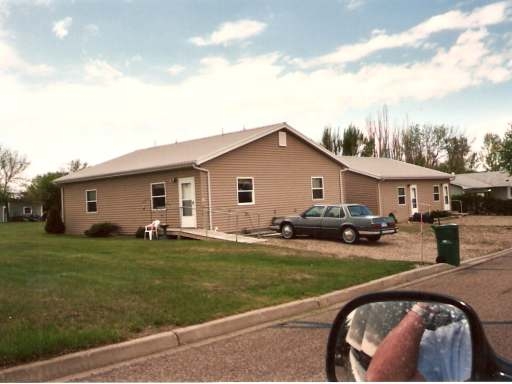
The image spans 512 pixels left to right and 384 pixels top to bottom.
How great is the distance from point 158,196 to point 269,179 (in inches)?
209

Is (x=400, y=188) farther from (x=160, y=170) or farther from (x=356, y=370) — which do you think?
(x=356, y=370)

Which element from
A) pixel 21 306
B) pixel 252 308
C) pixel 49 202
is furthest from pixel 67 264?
pixel 49 202

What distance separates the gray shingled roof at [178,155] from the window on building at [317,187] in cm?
152

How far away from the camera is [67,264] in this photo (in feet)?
39.6

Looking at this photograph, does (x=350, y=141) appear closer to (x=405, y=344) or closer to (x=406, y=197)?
(x=406, y=197)

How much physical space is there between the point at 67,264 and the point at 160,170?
1240 centimetres

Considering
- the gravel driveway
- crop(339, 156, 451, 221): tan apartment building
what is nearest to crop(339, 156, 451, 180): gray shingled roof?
crop(339, 156, 451, 221): tan apartment building

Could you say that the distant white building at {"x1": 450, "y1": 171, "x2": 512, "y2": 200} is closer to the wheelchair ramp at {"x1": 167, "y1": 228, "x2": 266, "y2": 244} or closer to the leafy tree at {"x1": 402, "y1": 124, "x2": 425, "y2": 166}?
the leafy tree at {"x1": 402, "y1": 124, "x2": 425, "y2": 166}

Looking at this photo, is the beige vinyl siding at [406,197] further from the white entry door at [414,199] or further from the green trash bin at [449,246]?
the green trash bin at [449,246]

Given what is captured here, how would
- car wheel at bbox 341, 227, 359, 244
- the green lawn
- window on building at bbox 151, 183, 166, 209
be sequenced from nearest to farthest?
the green lawn, car wheel at bbox 341, 227, 359, 244, window on building at bbox 151, 183, 166, 209

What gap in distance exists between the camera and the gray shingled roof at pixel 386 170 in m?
35.8

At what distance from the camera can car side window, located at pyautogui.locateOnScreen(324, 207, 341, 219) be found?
67.8 ft

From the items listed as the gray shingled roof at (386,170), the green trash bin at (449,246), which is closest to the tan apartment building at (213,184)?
the gray shingled roof at (386,170)

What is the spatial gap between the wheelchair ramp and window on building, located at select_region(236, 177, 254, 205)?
2945 mm
